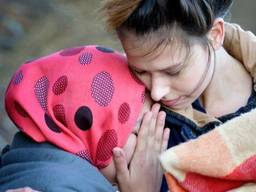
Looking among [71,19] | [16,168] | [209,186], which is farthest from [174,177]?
[71,19]

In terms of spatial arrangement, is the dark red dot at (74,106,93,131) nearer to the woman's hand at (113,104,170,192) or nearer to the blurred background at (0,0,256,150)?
the woman's hand at (113,104,170,192)

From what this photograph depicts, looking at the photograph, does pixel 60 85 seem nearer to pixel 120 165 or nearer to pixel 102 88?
pixel 102 88

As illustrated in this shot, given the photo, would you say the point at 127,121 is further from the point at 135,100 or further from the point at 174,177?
the point at 174,177

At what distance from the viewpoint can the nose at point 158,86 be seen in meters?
1.07

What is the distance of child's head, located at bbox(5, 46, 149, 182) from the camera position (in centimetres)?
107

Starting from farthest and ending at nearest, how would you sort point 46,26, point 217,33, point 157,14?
point 46,26 < point 217,33 < point 157,14

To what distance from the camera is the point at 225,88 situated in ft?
3.86

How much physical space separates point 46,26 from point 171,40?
1.69m

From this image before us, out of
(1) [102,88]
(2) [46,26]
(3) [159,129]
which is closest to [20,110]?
(1) [102,88]

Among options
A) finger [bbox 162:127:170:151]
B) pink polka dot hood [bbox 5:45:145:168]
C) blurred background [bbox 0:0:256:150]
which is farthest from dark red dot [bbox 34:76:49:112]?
blurred background [bbox 0:0:256:150]

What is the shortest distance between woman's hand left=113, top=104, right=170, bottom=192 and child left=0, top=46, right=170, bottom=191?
0.06ft

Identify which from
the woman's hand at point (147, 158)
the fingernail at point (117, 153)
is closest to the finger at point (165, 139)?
the woman's hand at point (147, 158)

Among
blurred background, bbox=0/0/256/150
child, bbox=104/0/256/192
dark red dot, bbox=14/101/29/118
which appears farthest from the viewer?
blurred background, bbox=0/0/256/150

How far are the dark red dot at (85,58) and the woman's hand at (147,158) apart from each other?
5.6 inches
